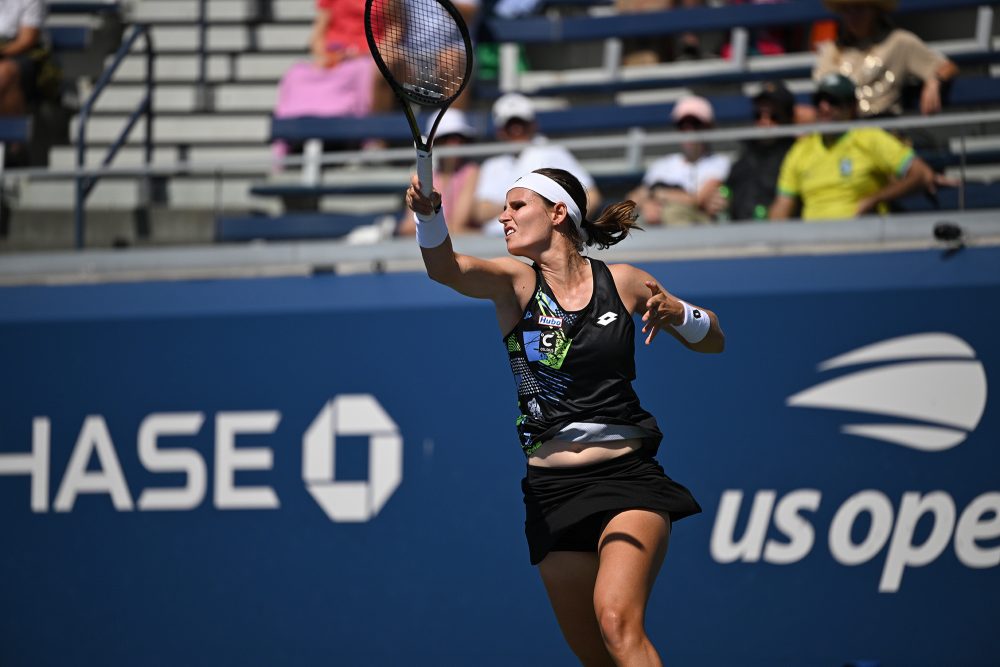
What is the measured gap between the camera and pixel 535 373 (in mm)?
4426

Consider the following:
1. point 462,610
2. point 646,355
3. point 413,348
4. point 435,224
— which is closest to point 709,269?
point 646,355

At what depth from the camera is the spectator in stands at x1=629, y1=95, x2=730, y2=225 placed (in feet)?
22.0

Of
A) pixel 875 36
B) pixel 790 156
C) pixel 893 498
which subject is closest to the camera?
pixel 893 498

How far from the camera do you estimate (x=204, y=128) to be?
9.80 meters

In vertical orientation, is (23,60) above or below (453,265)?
above

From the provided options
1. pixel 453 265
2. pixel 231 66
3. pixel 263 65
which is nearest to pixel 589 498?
pixel 453 265

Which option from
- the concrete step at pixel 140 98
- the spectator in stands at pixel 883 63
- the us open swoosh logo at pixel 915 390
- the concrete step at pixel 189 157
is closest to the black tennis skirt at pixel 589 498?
the us open swoosh logo at pixel 915 390

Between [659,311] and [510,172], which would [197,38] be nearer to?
[510,172]

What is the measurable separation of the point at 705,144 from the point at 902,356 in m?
1.49

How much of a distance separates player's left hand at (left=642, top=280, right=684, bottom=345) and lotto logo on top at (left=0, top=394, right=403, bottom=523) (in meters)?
2.62

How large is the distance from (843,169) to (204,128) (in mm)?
5226

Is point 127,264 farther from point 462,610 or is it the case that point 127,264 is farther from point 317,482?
point 462,610

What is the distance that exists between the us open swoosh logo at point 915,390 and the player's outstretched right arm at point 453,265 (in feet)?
7.58

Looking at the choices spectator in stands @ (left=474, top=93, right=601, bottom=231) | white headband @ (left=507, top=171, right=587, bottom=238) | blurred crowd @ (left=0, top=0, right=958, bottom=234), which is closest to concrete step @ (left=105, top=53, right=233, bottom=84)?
blurred crowd @ (left=0, top=0, right=958, bottom=234)
